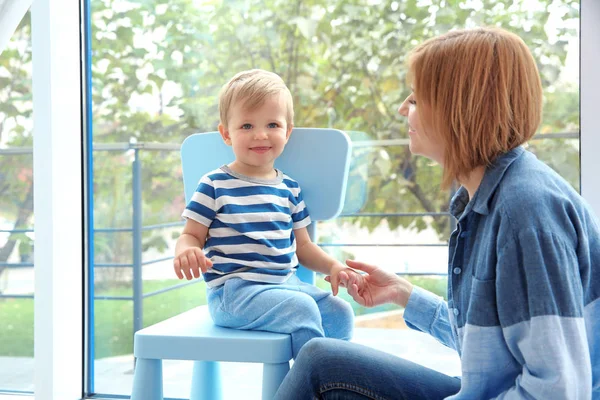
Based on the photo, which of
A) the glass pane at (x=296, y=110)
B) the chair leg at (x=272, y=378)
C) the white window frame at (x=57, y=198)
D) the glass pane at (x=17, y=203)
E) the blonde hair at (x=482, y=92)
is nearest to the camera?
the blonde hair at (x=482, y=92)

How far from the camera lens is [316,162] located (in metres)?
1.33

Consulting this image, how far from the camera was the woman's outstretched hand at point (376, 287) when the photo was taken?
1.08 metres

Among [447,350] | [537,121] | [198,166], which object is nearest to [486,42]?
[537,121]

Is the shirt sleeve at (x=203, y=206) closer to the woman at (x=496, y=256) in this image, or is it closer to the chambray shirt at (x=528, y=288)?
the woman at (x=496, y=256)

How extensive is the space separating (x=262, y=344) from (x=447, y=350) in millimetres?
699

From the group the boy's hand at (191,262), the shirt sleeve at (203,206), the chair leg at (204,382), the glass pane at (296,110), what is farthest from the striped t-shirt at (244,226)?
the glass pane at (296,110)

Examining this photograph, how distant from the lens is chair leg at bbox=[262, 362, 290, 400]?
1.04 metres

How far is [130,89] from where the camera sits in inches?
69.9

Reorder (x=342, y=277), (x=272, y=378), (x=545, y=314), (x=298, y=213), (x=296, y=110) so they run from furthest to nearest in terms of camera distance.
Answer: (x=296, y=110)
(x=298, y=213)
(x=342, y=277)
(x=272, y=378)
(x=545, y=314)

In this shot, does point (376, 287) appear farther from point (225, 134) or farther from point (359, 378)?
point (225, 134)

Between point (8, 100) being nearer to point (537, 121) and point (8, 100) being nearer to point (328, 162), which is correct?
point (328, 162)

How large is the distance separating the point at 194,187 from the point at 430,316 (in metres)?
0.56

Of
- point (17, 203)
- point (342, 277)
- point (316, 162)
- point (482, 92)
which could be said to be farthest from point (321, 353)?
point (17, 203)

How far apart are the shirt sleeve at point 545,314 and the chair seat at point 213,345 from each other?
1.32ft
